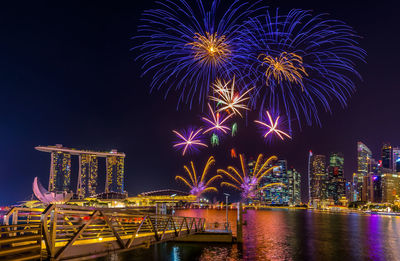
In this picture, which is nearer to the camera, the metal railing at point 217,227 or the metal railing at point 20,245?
the metal railing at point 20,245

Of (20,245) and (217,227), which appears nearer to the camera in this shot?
(20,245)

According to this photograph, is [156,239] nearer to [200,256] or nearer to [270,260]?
[200,256]


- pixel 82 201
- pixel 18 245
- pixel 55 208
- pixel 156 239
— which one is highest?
pixel 55 208

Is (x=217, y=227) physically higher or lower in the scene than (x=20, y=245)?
lower

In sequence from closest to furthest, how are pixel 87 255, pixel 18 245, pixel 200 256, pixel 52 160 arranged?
pixel 18 245 < pixel 87 255 < pixel 200 256 < pixel 52 160

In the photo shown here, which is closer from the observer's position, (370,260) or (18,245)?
(18,245)

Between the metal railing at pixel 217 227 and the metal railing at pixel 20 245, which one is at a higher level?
the metal railing at pixel 20 245

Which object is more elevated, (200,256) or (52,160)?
(52,160)

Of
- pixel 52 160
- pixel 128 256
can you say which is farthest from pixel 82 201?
pixel 128 256

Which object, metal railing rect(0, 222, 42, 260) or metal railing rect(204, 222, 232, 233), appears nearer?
metal railing rect(0, 222, 42, 260)

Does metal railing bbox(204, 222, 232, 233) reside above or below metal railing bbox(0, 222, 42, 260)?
below

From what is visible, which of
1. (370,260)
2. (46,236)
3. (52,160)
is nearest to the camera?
(46,236)
